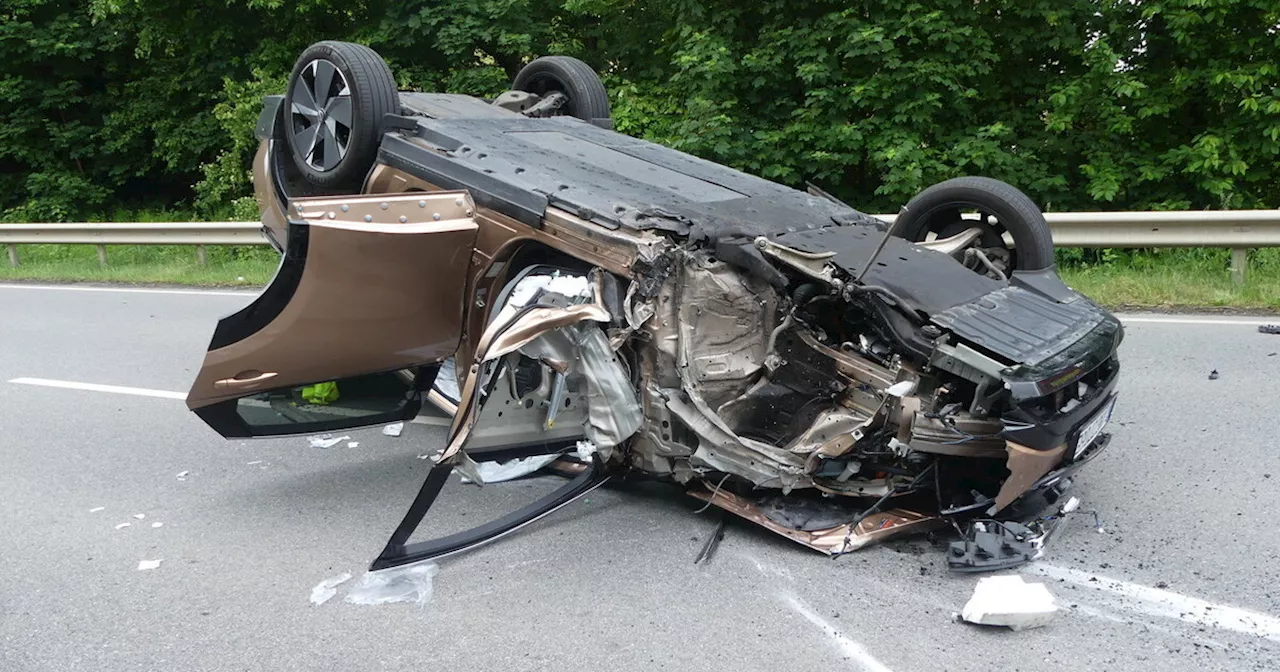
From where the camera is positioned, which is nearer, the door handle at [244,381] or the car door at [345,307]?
the car door at [345,307]

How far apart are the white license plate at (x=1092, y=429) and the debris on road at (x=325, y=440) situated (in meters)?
3.78

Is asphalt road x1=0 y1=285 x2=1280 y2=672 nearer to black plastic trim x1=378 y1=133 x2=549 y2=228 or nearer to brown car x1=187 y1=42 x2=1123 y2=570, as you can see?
brown car x1=187 y1=42 x2=1123 y2=570

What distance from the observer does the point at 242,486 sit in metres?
4.68

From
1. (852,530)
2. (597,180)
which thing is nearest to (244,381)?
(597,180)

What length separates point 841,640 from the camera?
300cm

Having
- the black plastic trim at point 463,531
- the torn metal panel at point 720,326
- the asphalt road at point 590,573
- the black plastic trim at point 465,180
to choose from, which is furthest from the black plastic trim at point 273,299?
the torn metal panel at point 720,326

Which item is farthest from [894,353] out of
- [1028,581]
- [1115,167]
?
[1115,167]

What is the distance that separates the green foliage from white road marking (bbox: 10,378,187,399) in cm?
649

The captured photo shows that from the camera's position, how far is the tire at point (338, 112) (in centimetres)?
469

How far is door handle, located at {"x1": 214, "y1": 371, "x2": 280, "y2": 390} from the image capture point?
4141mm

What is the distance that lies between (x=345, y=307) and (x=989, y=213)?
3.04 m

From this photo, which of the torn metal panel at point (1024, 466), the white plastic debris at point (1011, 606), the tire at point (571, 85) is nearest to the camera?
the white plastic debris at point (1011, 606)

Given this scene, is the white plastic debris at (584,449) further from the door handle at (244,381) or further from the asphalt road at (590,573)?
the door handle at (244,381)

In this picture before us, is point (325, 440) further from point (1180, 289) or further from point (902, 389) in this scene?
point (1180, 289)
